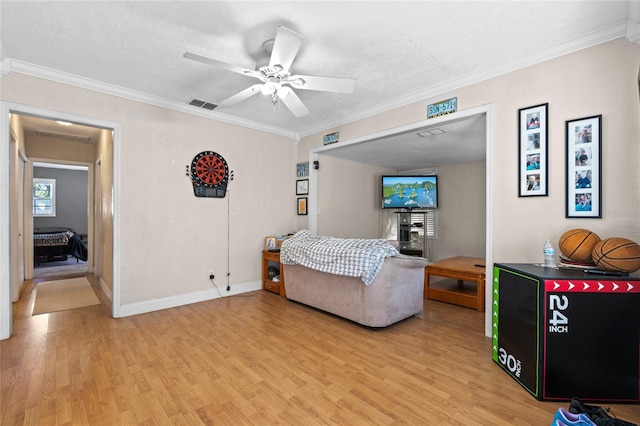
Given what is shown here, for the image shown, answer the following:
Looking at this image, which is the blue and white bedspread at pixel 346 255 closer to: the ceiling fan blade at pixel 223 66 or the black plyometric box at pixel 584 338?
the black plyometric box at pixel 584 338

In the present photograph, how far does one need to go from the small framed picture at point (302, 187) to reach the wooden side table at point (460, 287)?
227 cm

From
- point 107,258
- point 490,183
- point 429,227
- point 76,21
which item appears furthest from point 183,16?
point 429,227

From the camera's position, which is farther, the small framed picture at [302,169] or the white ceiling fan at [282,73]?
the small framed picture at [302,169]

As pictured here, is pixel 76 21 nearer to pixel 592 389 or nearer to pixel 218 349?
pixel 218 349

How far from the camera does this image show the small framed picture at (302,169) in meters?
4.93

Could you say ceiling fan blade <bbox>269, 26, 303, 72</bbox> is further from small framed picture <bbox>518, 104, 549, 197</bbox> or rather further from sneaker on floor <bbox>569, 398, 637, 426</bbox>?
sneaker on floor <bbox>569, 398, 637, 426</bbox>

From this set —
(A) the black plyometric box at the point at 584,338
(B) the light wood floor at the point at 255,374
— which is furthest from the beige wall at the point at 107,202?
(A) the black plyometric box at the point at 584,338

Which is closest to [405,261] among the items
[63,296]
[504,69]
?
[504,69]

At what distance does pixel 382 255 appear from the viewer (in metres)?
2.82

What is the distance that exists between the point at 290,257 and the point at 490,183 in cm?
233

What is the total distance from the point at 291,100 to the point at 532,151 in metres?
2.22

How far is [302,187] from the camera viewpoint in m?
4.97

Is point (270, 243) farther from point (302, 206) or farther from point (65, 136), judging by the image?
point (65, 136)

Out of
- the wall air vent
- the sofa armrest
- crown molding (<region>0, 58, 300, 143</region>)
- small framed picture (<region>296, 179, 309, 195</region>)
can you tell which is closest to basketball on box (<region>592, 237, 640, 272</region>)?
the sofa armrest
